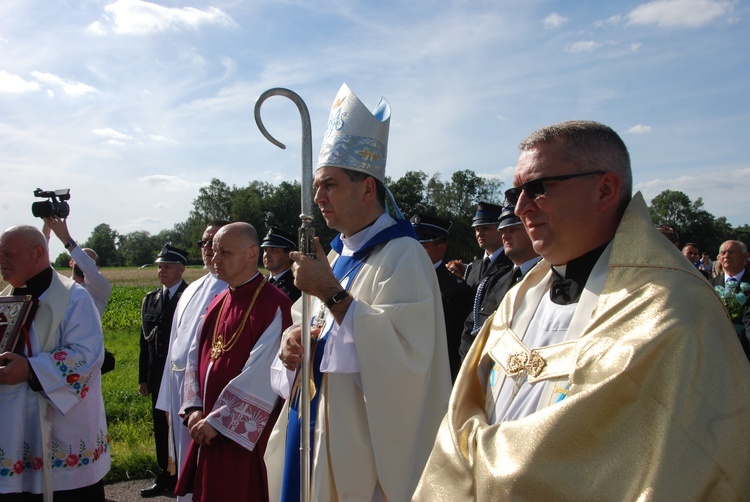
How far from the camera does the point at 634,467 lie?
1.58 metres

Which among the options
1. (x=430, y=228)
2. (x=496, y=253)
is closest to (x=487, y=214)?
(x=496, y=253)

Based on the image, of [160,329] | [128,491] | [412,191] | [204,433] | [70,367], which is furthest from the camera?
[412,191]

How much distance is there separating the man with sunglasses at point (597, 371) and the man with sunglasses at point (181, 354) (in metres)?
3.54

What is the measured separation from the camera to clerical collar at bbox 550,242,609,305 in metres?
2.18

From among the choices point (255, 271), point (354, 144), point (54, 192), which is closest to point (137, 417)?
point (54, 192)

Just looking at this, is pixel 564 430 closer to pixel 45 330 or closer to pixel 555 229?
pixel 555 229

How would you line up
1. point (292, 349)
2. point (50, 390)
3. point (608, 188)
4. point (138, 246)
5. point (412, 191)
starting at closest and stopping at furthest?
point (608, 188) < point (292, 349) < point (50, 390) < point (412, 191) < point (138, 246)

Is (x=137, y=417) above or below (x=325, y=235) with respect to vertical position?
below

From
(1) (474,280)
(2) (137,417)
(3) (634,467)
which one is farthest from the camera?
(2) (137,417)

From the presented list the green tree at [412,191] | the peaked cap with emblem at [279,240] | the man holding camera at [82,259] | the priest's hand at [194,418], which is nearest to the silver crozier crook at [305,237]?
the priest's hand at [194,418]

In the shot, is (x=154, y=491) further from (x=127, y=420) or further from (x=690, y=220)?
(x=690, y=220)

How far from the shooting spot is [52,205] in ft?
18.5

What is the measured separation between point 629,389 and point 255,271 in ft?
12.4

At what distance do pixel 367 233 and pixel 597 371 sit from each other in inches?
82.7
